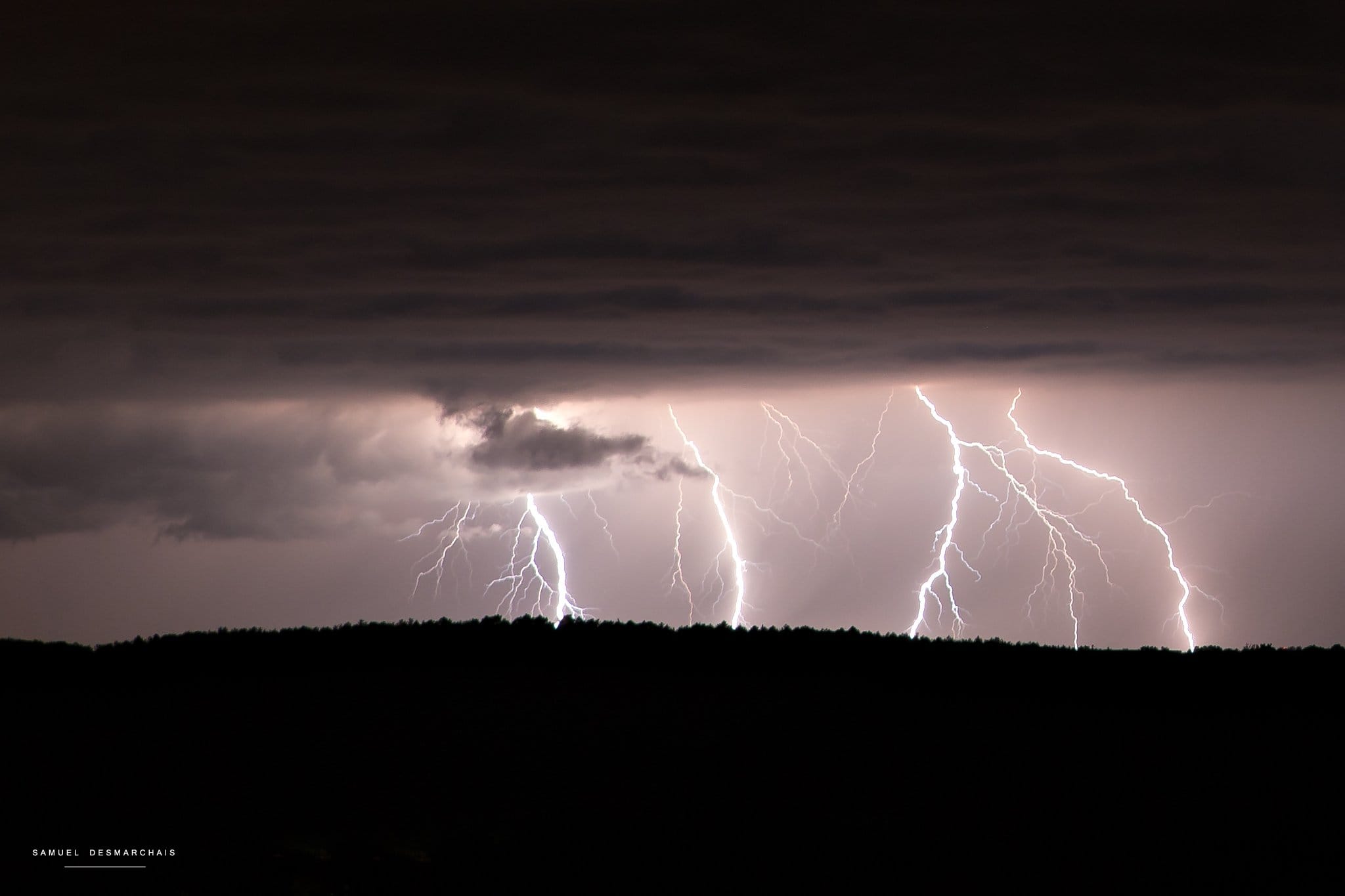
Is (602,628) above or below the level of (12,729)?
above

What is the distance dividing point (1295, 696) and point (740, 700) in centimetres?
492

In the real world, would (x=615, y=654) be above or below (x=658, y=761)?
above

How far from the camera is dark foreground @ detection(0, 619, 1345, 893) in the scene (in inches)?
321

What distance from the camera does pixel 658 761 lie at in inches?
383

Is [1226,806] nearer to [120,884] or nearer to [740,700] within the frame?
[740,700]

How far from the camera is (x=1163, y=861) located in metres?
8.17

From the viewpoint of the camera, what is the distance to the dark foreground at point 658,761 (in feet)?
26.7

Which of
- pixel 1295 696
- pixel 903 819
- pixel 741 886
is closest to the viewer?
pixel 741 886

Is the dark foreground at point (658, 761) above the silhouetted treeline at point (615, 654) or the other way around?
the other way around

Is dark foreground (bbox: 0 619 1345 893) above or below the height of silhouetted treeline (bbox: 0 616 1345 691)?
below

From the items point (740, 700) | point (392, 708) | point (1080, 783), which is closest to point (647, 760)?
point (740, 700)

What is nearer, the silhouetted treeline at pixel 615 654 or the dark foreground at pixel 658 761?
the dark foreground at pixel 658 761

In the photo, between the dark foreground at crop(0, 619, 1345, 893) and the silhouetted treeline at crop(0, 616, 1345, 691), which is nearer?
the dark foreground at crop(0, 619, 1345, 893)

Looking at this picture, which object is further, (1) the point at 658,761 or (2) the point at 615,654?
(2) the point at 615,654
